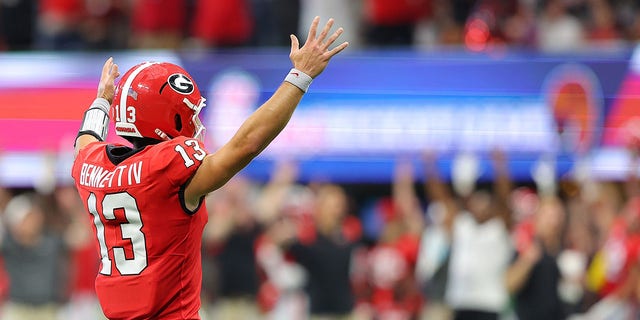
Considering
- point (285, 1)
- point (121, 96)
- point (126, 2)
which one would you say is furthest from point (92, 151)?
point (126, 2)

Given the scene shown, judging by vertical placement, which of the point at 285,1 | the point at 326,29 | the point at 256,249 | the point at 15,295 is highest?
the point at 326,29

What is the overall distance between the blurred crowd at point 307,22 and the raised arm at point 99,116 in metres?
7.33

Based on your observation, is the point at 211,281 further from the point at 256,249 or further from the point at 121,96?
the point at 121,96

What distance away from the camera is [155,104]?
17.0 feet

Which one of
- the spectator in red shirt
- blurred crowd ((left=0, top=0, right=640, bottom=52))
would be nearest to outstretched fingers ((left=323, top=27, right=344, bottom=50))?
blurred crowd ((left=0, top=0, right=640, bottom=52))

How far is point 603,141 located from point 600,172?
31 centimetres

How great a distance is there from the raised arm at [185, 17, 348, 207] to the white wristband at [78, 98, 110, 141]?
1.13m

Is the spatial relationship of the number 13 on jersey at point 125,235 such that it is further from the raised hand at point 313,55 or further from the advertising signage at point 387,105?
the advertising signage at point 387,105

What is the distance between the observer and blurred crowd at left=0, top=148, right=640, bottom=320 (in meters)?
10.8

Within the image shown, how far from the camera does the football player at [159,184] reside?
4.98m

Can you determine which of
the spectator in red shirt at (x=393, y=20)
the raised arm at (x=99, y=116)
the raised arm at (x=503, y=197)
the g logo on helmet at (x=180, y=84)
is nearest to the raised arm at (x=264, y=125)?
the g logo on helmet at (x=180, y=84)

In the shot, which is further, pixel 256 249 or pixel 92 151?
pixel 256 249

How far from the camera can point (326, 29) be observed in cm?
494

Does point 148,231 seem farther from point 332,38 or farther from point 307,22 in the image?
point 307,22
